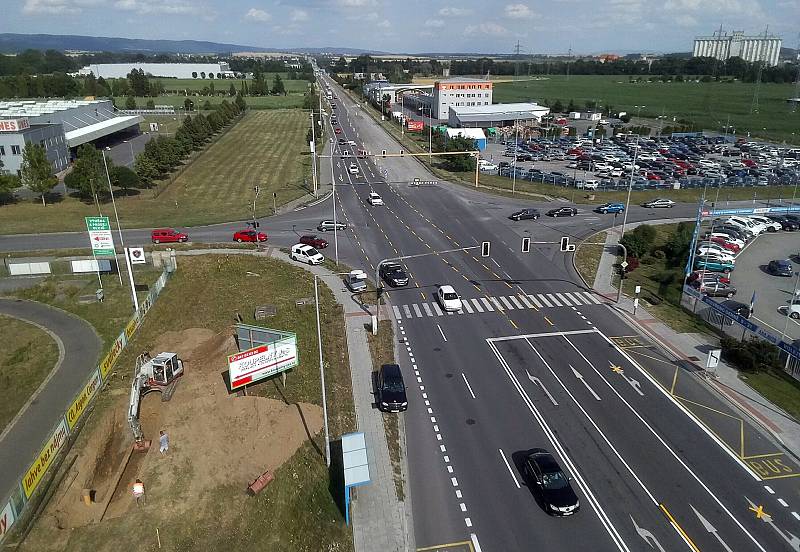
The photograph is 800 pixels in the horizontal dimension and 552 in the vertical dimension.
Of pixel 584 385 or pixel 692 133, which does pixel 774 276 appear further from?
pixel 692 133

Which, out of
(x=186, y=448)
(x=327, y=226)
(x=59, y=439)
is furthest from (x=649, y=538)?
(x=327, y=226)

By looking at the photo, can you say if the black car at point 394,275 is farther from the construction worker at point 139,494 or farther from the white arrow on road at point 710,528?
the white arrow on road at point 710,528

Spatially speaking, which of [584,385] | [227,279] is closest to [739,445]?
[584,385]

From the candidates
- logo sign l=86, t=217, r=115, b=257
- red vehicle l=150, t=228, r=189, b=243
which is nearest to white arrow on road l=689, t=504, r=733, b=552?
logo sign l=86, t=217, r=115, b=257

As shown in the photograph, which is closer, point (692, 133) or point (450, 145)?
point (450, 145)

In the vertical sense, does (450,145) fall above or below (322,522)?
above

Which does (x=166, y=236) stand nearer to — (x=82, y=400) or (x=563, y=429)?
(x=82, y=400)
